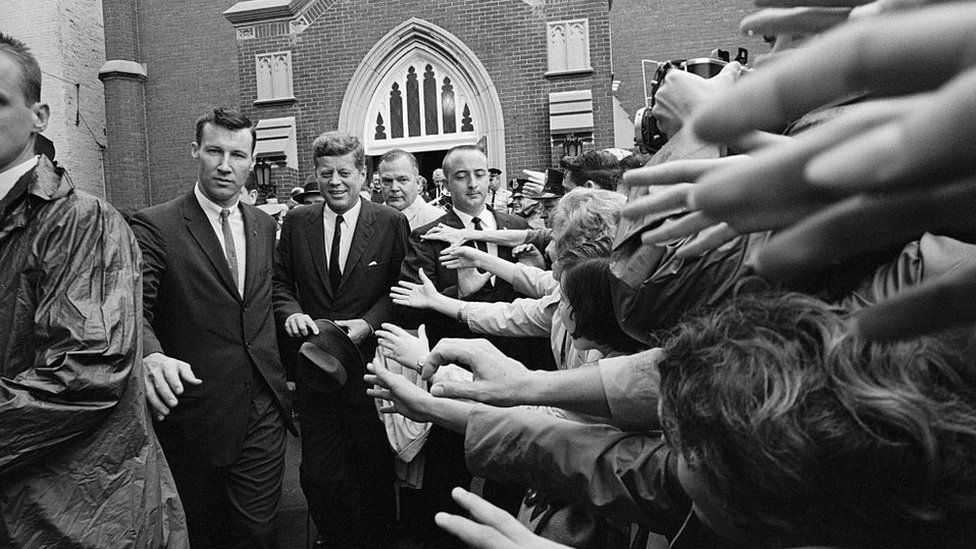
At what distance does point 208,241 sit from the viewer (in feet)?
10.2

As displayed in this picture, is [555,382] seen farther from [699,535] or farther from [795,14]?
[795,14]

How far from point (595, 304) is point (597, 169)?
74.9 inches

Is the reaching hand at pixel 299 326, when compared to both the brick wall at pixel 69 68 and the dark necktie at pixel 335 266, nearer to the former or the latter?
the dark necktie at pixel 335 266

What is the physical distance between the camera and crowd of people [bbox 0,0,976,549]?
0.38 m

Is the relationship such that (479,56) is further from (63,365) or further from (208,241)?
(63,365)

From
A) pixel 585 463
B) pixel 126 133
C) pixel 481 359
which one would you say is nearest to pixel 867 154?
pixel 585 463

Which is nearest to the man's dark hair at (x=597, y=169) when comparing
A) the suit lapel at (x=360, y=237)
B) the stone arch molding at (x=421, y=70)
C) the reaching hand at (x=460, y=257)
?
the reaching hand at (x=460, y=257)

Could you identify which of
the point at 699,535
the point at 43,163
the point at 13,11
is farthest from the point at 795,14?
the point at 13,11

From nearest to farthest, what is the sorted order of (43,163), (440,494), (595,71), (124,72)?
(43,163) → (440,494) → (595,71) → (124,72)

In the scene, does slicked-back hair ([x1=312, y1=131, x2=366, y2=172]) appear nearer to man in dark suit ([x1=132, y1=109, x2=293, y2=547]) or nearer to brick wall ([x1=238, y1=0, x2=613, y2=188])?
man in dark suit ([x1=132, y1=109, x2=293, y2=547])

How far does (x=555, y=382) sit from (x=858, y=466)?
815mm

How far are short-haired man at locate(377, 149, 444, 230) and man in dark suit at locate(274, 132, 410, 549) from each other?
1415mm

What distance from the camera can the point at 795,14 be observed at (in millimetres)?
544

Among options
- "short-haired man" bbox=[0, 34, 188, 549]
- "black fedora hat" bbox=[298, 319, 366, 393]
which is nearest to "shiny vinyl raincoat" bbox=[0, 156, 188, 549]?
"short-haired man" bbox=[0, 34, 188, 549]
